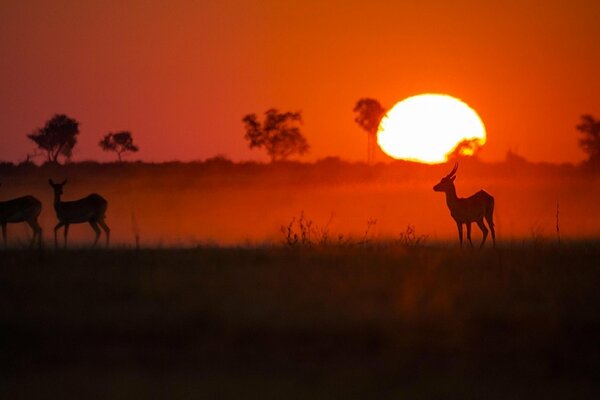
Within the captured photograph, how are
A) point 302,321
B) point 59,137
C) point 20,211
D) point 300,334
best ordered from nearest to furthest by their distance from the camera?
point 300,334, point 302,321, point 20,211, point 59,137

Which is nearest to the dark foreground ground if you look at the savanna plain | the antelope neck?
the savanna plain

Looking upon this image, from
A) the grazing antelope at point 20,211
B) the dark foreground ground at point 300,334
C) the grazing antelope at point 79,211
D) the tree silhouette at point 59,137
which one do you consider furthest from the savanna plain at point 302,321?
the tree silhouette at point 59,137

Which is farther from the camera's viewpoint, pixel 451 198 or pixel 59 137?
pixel 59 137

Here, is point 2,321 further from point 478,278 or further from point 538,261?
point 538,261

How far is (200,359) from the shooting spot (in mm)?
10094

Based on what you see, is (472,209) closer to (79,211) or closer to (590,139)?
(79,211)

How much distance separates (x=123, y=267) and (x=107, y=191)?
86.6 feet

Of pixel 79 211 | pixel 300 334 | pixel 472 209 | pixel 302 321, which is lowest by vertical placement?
pixel 300 334

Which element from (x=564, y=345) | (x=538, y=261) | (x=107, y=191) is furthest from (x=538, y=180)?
(x=564, y=345)

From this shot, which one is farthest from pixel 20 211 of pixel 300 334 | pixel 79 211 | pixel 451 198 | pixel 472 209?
pixel 300 334

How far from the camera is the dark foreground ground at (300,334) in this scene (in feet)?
30.9

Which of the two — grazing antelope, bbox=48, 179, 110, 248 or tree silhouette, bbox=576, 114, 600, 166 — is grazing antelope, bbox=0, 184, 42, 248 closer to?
grazing antelope, bbox=48, 179, 110, 248

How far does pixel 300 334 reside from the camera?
34.3 ft

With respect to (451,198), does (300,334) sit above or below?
below
